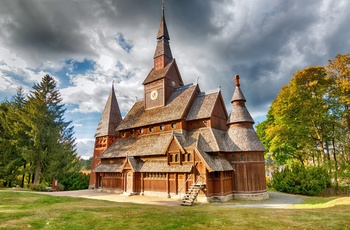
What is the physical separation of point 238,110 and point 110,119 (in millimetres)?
20853

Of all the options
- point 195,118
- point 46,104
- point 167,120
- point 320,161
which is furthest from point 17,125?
point 320,161

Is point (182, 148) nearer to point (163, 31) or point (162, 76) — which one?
point (162, 76)

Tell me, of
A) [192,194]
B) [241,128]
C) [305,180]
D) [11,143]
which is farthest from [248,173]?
[11,143]

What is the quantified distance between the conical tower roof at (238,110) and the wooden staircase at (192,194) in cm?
839

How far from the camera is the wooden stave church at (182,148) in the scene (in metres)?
21.4

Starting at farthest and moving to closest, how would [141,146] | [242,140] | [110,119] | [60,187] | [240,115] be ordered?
[110,119]
[60,187]
[141,146]
[240,115]
[242,140]

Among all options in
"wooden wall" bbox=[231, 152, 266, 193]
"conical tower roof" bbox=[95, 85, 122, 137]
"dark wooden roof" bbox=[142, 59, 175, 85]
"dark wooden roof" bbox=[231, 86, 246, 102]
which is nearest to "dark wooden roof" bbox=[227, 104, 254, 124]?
"dark wooden roof" bbox=[231, 86, 246, 102]

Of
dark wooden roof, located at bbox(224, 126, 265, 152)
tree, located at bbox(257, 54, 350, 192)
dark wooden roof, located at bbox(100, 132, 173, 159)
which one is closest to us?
dark wooden roof, located at bbox(224, 126, 265, 152)

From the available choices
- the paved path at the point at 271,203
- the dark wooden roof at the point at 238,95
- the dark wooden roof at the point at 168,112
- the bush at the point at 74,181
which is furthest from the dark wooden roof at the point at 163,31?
the paved path at the point at 271,203

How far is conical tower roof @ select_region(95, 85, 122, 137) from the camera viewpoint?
116 feet

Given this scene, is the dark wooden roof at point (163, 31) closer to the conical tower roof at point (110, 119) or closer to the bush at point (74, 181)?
the conical tower roof at point (110, 119)

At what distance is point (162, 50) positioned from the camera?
113ft

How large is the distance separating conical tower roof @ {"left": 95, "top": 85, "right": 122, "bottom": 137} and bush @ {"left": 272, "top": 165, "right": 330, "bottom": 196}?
2493cm

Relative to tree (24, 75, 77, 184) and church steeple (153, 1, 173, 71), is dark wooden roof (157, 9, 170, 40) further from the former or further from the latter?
tree (24, 75, 77, 184)
